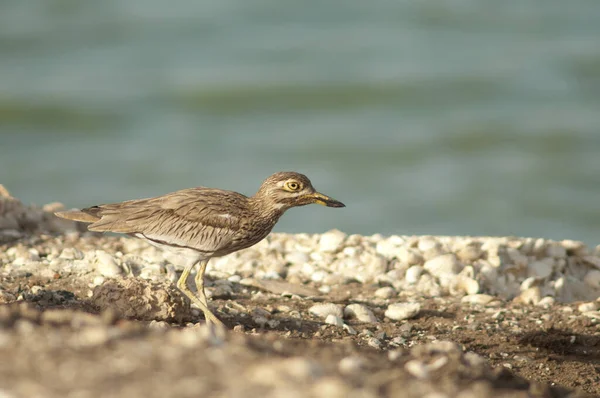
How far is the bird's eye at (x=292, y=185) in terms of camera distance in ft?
21.4

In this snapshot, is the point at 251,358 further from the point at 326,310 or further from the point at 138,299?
the point at 326,310

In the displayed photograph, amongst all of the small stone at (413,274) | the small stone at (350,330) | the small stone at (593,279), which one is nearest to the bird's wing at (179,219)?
the small stone at (350,330)

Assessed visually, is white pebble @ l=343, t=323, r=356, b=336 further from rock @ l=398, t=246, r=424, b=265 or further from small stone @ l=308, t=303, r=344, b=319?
rock @ l=398, t=246, r=424, b=265

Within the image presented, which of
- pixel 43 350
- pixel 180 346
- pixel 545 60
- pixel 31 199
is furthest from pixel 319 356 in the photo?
pixel 545 60

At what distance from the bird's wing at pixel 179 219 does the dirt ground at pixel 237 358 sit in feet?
1.65

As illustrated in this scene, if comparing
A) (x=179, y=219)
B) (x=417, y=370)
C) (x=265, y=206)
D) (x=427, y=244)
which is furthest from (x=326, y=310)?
(x=417, y=370)

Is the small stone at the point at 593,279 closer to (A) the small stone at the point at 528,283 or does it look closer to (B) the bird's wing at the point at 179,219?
(A) the small stone at the point at 528,283

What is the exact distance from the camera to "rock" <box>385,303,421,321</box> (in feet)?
21.9

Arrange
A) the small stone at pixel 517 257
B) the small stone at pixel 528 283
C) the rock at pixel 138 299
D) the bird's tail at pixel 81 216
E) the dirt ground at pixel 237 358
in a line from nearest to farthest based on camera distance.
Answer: the dirt ground at pixel 237 358, the rock at pixel 138 299, the bird's tail at pixel 81 216, the small stone at pixel 528 283, the small stone at pixel 517 257

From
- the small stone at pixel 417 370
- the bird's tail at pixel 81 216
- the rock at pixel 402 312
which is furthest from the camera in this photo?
the rock at pixel 402 312

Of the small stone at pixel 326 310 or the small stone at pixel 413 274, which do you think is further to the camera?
the small stone at pixel 413 274

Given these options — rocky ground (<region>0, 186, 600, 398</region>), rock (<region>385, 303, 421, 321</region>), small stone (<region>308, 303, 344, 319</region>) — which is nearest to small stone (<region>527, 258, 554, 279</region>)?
rocky ground (<region>0, 186, 600, 398</region>)

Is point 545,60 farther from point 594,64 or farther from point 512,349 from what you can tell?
point 512,349

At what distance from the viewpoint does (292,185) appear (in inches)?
257
